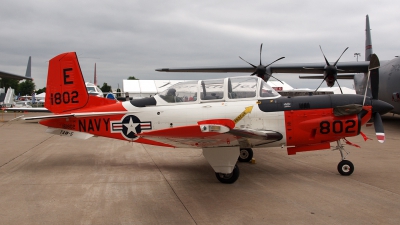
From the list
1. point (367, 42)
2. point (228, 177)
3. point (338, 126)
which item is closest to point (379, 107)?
Answer: point (338, 126)

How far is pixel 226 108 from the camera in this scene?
674cm

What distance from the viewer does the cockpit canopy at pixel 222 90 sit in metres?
6.91

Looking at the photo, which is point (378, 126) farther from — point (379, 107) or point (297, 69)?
point (297, 69)

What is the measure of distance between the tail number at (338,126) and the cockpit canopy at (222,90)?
1177mm

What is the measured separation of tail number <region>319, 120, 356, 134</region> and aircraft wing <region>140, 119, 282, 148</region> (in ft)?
3.10

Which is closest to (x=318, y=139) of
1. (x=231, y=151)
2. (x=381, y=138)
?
(x=381, y=138)

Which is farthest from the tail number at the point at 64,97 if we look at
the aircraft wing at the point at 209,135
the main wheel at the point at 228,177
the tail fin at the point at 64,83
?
the main wheel at the point at 228,177

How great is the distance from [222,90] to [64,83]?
4.49 metres

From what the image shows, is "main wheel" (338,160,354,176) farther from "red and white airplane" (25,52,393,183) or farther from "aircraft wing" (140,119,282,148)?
"aircraft wing" (140,119,282,148)

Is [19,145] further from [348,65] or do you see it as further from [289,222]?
[348,65]

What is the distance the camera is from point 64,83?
336 inches

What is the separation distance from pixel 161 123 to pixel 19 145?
299 inches

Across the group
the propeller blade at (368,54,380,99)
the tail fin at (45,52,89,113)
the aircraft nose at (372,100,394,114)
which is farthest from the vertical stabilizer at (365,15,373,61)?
the tail fin at (45,52,89,113)

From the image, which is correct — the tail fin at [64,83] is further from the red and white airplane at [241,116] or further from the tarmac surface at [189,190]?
the tarmac surface at [189,190]
